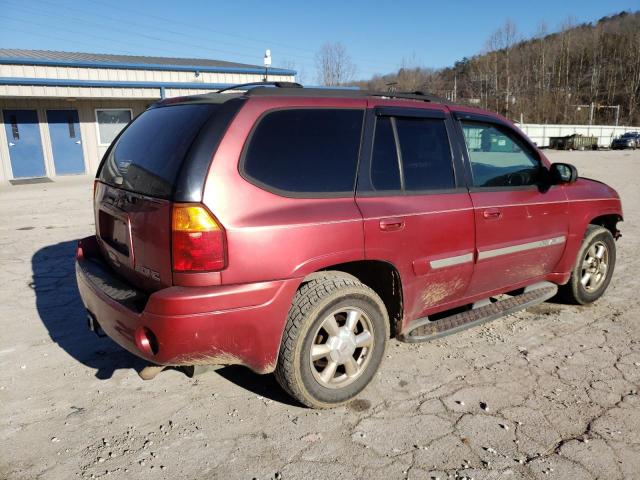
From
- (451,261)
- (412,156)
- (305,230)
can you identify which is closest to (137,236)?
(305,230)

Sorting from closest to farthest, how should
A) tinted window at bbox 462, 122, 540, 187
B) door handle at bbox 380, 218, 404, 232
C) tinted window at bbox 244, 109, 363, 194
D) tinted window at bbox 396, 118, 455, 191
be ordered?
tinted window at bbox 244, 109, 363, 194 < door handle at bbox 380, 218, 404, 232 < tinted window at bbox 396, 118, 455, 191 < tinted window at bbox 462, 122, 540, 187

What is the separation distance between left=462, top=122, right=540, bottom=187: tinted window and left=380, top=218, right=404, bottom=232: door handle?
0.89m

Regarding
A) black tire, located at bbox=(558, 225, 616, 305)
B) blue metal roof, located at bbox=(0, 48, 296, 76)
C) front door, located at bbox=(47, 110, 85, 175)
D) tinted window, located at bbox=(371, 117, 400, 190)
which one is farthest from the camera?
front door, located at bbox=(47, 110, 85, 175)

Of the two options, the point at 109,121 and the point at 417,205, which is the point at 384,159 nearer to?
the point at 417,205

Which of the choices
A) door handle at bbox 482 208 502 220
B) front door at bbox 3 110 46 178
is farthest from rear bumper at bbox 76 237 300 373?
front door at bbox 3 110 46 178

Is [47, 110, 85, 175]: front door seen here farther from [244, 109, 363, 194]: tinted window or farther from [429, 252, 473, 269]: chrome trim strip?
[429, 252, 473, 269]: chrome trim strip

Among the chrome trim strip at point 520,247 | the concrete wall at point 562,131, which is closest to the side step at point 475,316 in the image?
the chrome trim strip at point 520,247

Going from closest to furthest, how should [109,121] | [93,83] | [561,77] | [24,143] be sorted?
[93,83]
[24,143]
[109,121]
[561,77]

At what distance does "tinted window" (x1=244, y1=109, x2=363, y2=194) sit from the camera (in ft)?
8.62

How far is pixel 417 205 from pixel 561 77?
92.8m

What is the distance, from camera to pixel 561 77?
3231 inches

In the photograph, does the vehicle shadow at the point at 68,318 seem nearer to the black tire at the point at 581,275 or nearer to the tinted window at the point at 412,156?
the tinted window at the point at 412,156

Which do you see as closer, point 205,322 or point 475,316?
point 205,322

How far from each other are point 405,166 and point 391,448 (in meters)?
1.74
